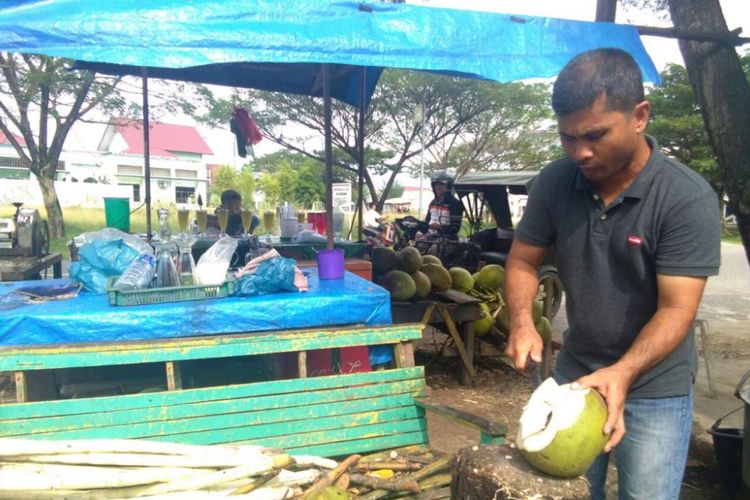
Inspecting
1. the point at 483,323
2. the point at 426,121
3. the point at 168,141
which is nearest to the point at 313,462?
the point at 483,323

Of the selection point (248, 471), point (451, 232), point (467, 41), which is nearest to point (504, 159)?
point (451, 232)

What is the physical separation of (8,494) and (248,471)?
31.4 inches

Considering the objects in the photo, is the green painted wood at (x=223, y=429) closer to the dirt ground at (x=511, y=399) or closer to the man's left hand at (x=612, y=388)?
the dirt ground at (x=511, y=399)

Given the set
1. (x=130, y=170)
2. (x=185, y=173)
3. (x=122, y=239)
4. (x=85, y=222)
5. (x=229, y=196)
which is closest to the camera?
(x=122, y=239)

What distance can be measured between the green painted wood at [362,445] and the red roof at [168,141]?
1571 inches

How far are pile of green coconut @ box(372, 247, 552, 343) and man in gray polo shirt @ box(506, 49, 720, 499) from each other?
2.68 meters

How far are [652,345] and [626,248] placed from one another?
0.94 ft

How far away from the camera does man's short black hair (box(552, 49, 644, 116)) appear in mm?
1458

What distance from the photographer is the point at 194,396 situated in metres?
2.47

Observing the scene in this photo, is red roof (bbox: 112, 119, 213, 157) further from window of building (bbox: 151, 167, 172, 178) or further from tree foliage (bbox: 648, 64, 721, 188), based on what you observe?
tree foliage (bbox: 648, 64, 721, 188)

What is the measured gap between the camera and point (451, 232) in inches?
302

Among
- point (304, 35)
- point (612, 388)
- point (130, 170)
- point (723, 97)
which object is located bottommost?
point (612, 388)

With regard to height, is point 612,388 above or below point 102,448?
above

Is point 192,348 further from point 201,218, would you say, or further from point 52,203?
point 52,203
